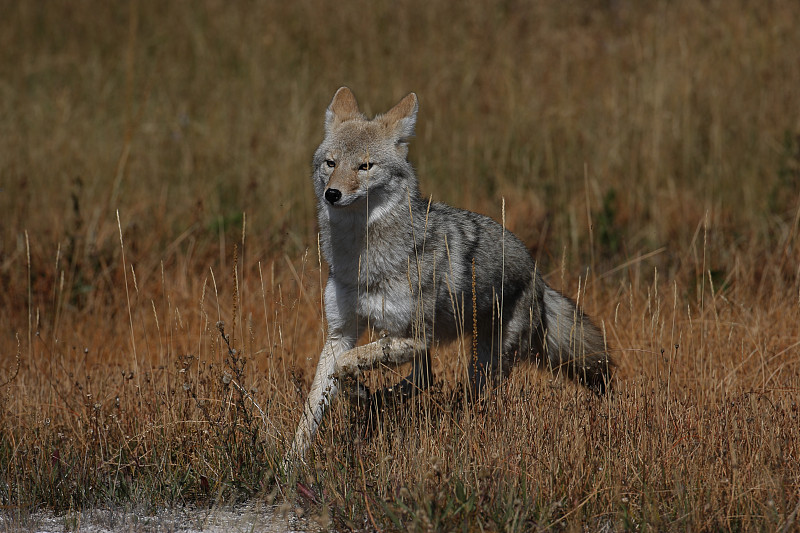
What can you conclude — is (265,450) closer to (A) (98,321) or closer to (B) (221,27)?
(A) (98,321)

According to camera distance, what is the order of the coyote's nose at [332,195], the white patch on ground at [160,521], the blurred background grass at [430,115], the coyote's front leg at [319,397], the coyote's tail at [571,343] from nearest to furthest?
the white patch on ground at [160,521], the coyote's front leg at [319,397], the coyote's nose at [332,195], the coyote's tail at [571,343], the blurred background grass at [430,115]

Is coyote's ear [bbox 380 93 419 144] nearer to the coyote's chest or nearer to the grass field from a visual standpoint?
the coyote's chest

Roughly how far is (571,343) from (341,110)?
211 centimetres

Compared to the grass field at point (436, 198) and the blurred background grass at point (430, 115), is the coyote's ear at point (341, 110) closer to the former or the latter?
the grass field at point (436, 198)

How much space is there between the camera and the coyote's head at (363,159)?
450 centimetres

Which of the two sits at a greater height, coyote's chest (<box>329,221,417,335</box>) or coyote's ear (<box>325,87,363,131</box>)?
coyote's ear (<box>325,87,363,131</box>)

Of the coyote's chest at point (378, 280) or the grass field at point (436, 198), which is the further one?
the coyote's chest at point (378, 280)

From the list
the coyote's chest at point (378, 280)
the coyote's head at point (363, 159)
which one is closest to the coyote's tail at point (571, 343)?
the coyote's chest at point (378, 280)

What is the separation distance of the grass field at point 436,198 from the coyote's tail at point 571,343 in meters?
0.25

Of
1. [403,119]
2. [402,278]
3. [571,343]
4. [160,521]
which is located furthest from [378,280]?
[160,521]

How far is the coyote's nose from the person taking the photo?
434 centimetres

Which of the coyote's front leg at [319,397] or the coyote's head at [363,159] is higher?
the coyote's head at [363,159]

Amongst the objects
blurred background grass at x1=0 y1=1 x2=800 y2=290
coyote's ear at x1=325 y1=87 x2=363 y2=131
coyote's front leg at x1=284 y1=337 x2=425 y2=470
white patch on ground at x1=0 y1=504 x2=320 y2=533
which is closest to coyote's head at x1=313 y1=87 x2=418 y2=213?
coyote's ear at x1=325 y1=87 x2=363 y2=131

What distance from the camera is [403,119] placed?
500 cm
